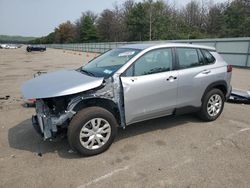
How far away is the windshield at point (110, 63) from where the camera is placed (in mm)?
4051

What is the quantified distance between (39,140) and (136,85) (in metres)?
2.05

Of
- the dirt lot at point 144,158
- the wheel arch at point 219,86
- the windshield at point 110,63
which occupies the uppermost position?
the windshield at point 110,63

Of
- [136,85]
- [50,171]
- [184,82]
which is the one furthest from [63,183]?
[184,82]

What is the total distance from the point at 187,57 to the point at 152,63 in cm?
88

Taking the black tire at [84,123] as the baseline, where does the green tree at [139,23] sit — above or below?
above

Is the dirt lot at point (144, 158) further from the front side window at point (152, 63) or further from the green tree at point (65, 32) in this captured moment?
the green tree at point (65, 32)

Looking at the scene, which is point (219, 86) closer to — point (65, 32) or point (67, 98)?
point (67, 98)

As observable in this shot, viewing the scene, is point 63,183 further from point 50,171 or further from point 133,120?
point 133,120

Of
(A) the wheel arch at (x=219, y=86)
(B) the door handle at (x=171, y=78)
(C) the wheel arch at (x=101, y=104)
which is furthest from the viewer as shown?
(A) the wheel arch at (x=219, y=86)

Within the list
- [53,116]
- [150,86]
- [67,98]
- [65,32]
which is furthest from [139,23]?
[65,32]

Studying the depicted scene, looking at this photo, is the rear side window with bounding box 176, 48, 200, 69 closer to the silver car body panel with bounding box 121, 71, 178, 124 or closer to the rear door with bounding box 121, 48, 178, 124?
the rear door with bounding box 121, 48, 178, 124

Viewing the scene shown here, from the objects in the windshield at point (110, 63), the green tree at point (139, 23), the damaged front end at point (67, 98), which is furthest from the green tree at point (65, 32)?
the damaged front end at point (67, 98)

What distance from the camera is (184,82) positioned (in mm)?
4461

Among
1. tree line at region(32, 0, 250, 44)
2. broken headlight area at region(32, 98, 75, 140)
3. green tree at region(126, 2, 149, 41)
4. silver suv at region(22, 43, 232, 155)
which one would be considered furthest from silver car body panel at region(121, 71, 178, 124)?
green tree at region(126, 2, 149, 41)
